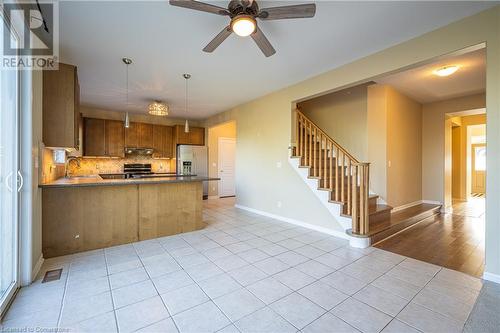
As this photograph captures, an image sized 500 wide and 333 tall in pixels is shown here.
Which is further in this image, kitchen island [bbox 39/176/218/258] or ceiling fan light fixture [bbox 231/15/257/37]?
kitchen island [bbox 39/176/218/258]

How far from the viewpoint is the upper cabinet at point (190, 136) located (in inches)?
278

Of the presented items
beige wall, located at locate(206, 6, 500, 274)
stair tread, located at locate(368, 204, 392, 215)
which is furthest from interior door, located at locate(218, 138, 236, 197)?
stair tread, located at locate(368, 204, 392, 215)

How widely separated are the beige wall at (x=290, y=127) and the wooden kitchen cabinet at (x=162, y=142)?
1.43 meters

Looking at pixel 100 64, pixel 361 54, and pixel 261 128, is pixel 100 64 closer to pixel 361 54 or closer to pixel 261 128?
pixel 261 128

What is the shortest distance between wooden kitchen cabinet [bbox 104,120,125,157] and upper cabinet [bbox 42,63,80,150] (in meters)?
3.57

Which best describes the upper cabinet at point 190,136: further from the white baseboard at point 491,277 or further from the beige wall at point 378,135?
the white baseboard at point 491,277

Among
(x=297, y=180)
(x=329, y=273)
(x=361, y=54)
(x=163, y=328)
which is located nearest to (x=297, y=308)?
(x=329, y=273)

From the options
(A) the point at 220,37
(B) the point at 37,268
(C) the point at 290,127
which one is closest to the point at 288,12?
(A) the point at 220,37

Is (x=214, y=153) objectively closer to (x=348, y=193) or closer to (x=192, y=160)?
(x=192, y=160)

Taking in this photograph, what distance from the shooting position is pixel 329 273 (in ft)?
7.98

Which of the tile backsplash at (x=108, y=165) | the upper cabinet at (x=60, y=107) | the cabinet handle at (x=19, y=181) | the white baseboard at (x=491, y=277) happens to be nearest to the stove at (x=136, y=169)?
the tile backsplash at (x=108, y=165)

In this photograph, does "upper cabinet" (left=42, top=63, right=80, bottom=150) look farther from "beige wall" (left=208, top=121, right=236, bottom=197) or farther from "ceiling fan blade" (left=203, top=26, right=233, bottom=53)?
"beige wall" (left=208, top=121, right=236, bottom=197)

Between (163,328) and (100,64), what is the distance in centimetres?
378

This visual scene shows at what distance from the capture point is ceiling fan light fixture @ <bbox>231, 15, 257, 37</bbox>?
1.94 meters
